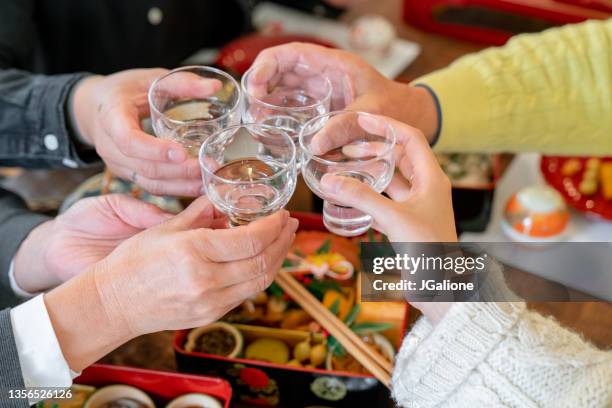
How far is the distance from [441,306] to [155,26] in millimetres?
1189

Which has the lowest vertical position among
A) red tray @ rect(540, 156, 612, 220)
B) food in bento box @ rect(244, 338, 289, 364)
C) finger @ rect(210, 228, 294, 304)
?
food in bento box @ rect(244, 338, 289, 364)

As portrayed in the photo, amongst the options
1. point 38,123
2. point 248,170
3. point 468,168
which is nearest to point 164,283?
point 248,170

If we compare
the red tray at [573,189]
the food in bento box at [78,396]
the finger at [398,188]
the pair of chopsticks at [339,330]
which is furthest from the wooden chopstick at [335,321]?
the red tray at [573,189]

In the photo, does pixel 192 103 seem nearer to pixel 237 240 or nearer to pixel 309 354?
pixel 237 240

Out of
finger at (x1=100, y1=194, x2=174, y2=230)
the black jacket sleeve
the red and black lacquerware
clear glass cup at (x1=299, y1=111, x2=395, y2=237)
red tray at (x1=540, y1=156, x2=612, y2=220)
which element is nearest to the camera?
clear glass cup at (x1=299, y1=111, x2=395, y2=237)

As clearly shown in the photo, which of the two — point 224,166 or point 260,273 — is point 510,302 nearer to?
point 260,273

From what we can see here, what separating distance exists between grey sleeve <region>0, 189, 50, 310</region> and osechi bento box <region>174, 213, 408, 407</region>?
1.08ft

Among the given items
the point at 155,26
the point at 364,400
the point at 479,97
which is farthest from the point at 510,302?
the point at 155,26

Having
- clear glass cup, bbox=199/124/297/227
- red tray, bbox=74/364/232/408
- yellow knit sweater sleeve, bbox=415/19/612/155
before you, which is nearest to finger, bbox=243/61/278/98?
clear glass cup, bbox=199/124/297/227

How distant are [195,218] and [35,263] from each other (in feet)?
1.17

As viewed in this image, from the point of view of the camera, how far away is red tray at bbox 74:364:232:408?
0.90 metres

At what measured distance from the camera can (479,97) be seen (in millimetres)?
1176

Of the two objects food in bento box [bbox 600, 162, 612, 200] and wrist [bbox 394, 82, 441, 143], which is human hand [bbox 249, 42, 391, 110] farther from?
food in bento box [bbox 600, 162, 612, 200]

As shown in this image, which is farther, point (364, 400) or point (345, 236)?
point (345, 236)
